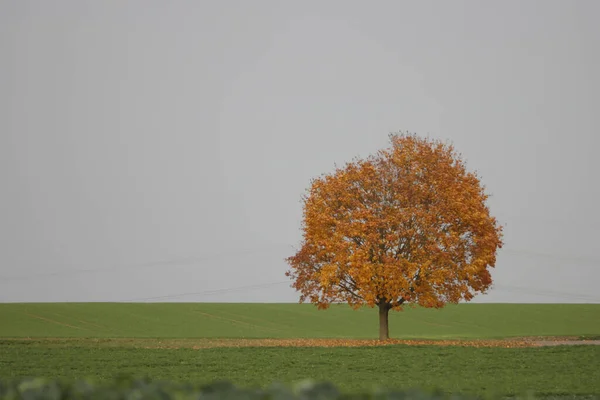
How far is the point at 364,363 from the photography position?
31.6 metres

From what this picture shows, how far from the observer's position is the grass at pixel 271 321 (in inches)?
2534

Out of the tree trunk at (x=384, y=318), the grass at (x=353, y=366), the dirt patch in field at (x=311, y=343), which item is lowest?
the grass at (x=353, y=366)

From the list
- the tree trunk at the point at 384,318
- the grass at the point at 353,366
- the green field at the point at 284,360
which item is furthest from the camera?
the tree trunk at the point at 384,318

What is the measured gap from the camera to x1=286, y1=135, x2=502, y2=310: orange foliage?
44688 millimetres

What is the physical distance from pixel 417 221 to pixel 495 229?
567 cm

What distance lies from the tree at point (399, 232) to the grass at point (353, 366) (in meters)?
5.95

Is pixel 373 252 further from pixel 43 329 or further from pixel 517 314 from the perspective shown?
pixel 517 314

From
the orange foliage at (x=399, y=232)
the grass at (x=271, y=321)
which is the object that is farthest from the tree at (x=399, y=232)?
the grass at (x=271, y=321)

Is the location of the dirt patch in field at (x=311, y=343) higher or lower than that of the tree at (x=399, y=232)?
lower

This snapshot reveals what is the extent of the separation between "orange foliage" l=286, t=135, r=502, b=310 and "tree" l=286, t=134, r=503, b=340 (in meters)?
0.06

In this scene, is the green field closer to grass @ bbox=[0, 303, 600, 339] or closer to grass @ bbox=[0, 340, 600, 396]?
grass @ bbox=[0, 340, 600, 396]

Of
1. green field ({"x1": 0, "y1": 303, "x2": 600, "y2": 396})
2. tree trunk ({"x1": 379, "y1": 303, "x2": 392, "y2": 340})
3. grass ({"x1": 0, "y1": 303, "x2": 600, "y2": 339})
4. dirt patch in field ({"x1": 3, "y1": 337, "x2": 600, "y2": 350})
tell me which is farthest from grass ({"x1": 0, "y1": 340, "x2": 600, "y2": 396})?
grass ({"x1": 0, "y1": 303, "x2": 600, "y2": 339})

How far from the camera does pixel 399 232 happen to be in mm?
45156

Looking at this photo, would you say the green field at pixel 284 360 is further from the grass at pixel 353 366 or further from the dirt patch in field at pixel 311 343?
the dirt patch in field at pixel 311 343
